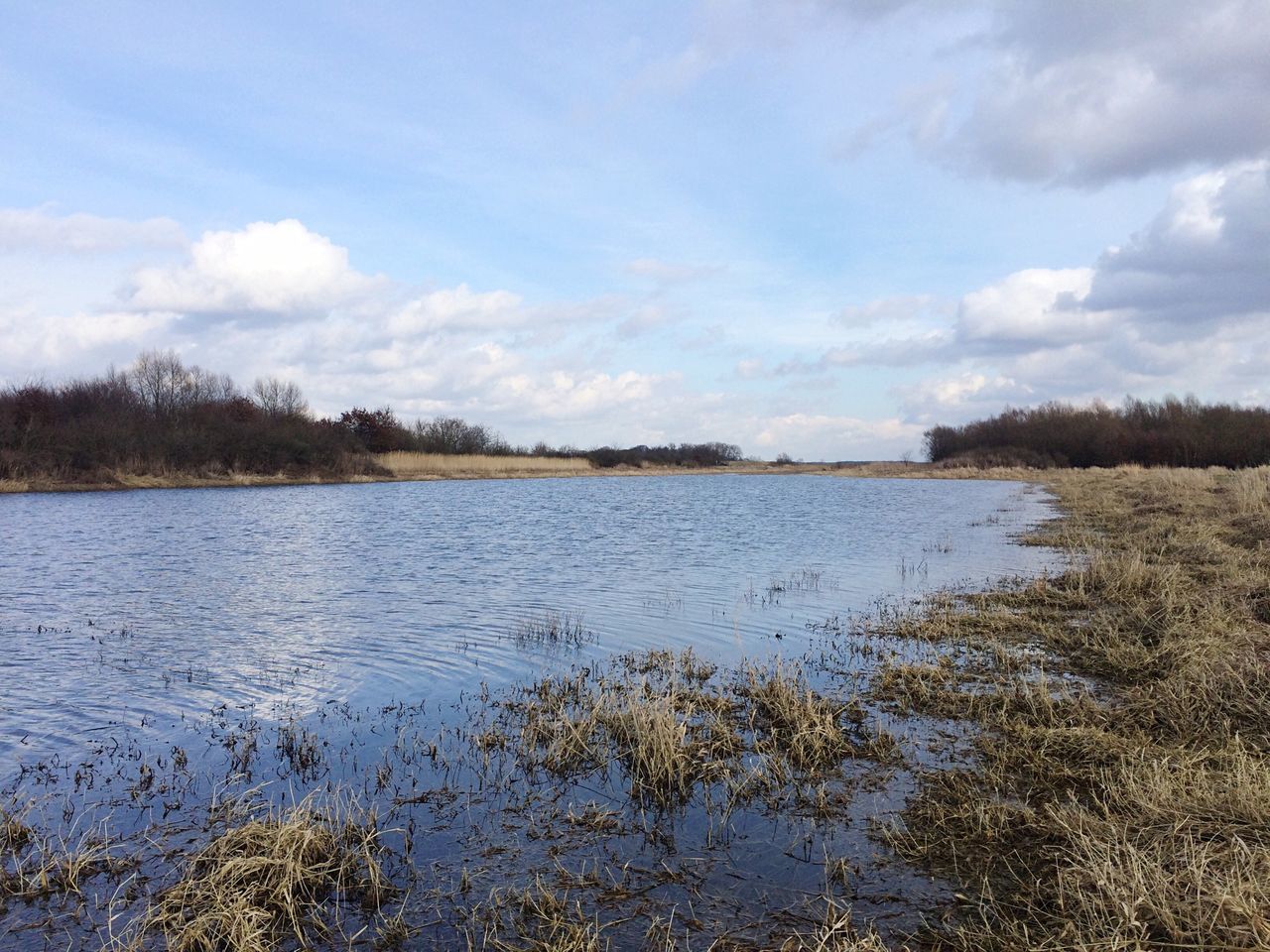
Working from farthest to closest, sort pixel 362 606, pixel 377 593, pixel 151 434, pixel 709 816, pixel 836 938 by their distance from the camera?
pixel 151 434
pixel 377 593
pixel 362 606
pixel 709 816
pixel 836 938

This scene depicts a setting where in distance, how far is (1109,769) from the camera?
16.4 ft

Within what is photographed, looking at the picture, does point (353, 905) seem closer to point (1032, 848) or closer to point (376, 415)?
point (1032, 848)

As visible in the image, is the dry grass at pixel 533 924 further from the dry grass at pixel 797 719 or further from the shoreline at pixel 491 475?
the shoreline at pixel 491 475

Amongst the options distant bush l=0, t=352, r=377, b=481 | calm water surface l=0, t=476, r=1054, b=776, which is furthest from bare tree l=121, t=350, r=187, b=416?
calm water surface l=0, t=476, r=1054, b=776

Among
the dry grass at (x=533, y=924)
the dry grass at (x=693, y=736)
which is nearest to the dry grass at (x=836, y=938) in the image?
the dry grass at (x=533, y=924)

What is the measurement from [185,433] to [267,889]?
172 ft

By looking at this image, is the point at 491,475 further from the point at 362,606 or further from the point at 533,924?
the point at 533,924

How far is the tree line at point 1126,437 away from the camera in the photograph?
6234cm

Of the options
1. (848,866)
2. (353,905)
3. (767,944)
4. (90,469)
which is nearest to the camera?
(767,944)

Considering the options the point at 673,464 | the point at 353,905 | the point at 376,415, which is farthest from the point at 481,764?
the point at 673,464

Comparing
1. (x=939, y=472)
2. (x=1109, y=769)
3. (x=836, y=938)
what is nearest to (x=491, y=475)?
(x=939, y=472)

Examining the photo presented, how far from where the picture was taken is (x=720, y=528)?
24750mm

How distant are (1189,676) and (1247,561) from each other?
695 cm

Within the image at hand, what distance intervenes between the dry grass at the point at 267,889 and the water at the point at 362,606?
48 cm
